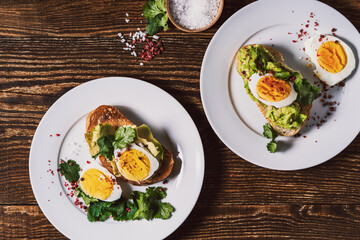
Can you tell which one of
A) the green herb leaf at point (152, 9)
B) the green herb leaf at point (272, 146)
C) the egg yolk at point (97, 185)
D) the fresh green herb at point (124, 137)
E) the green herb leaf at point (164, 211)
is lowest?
the green herb leaf at point (164, 211)

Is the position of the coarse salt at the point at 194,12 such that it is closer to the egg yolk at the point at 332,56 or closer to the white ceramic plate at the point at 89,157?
the white ceramic plate at the point at 89,157

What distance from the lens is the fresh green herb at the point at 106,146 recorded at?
2.23m

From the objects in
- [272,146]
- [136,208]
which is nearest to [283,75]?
[272,146]

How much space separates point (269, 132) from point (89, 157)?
128 centimetres

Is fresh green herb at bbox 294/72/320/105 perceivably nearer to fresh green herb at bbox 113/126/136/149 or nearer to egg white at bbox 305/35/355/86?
egg white at bbox 305/35/355/86

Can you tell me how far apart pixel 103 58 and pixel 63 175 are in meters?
0.89

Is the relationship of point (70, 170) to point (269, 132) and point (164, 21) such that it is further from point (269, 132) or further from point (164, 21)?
point (269, 132)

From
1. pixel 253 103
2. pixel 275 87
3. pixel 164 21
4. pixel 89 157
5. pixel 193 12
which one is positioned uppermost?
pixel 193 12

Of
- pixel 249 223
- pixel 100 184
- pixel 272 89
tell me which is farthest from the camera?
pixel 249 223

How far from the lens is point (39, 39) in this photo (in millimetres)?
2467

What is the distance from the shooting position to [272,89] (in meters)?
2.22

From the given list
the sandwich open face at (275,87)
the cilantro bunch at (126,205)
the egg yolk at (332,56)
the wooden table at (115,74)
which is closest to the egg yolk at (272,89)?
the sandwich open face at (275,87)

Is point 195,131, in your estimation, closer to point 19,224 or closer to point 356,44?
point 356,44

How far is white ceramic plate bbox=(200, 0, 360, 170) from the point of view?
7.74ft
